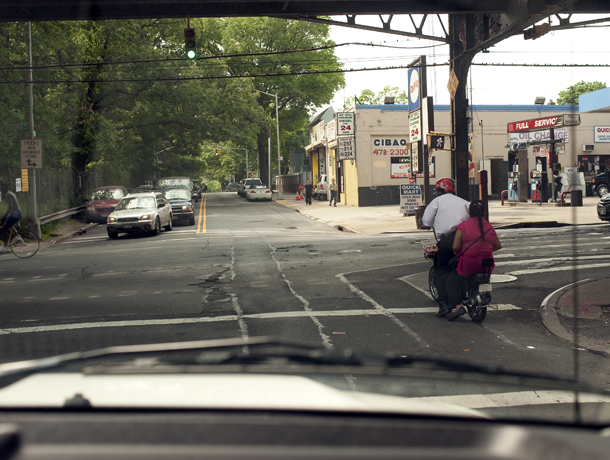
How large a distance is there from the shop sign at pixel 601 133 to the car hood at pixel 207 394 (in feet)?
139

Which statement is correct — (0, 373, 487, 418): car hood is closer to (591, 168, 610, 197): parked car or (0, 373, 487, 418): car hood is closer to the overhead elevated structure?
the overhead elevated structure

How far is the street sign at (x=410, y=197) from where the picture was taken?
74.9ft

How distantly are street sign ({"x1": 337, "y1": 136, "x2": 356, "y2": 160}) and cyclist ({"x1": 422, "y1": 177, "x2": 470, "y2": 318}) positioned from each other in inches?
1069

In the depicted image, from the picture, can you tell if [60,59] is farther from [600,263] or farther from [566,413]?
[566,413]

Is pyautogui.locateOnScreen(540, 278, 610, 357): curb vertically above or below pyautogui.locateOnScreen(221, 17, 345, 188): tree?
below

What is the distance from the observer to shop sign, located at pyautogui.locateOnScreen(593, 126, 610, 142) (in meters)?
39.1

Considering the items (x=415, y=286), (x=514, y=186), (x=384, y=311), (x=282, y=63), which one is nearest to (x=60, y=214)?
(x=415, y=286)

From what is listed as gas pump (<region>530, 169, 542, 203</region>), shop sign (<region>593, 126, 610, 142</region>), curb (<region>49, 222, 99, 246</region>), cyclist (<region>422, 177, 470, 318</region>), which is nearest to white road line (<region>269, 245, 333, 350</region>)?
cyclist (<region>422, 177, 470, 318</region>)

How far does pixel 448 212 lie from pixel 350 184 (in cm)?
3033

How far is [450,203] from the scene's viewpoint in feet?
25.6

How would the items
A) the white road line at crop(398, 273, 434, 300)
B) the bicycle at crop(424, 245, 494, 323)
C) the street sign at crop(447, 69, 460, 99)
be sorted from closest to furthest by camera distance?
the bicycle at crop(424, 245, 494, 323) < the white road line at crop(398, 273, 434, 300) < the street sign at crop(447, 69, 460, 99)

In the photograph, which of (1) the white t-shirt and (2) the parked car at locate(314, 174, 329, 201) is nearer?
(1) the white t-shirt

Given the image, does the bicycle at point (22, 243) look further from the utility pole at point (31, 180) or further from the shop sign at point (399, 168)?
the shop sign at point (399, 168)

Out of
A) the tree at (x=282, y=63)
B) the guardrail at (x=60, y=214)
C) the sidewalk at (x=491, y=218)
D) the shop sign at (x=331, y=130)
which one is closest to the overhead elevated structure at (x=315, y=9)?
the sidewalk at (x=491, y=218)
